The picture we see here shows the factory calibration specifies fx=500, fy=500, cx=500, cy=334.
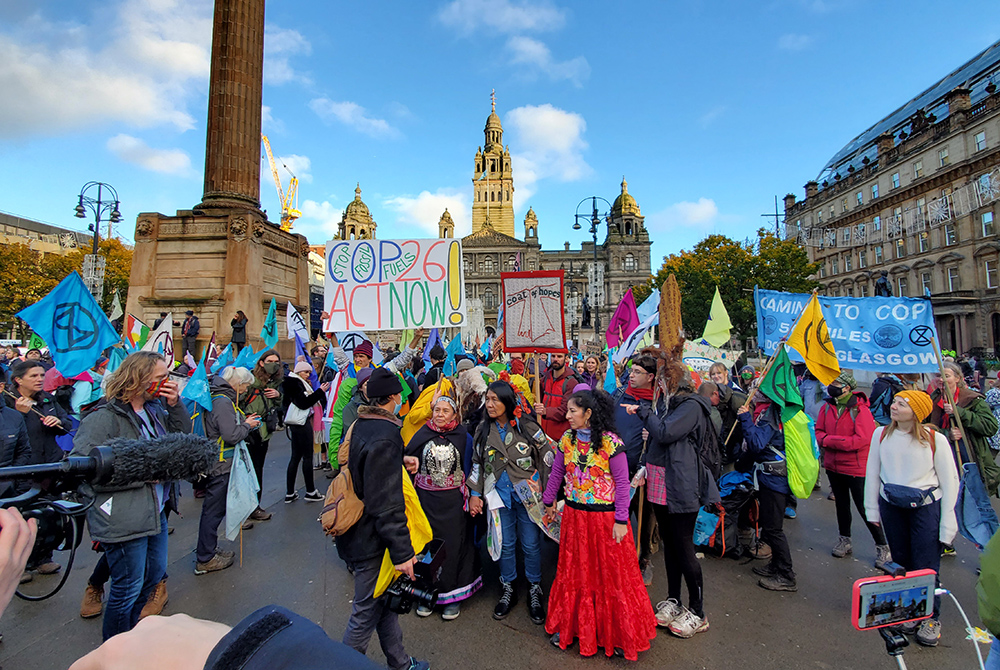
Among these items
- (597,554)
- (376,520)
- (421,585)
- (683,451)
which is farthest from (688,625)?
(376,520)

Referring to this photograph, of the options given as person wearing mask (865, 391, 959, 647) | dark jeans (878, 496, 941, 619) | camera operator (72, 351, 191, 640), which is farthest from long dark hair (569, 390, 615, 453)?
camera operator (72, 351, 191, 640)

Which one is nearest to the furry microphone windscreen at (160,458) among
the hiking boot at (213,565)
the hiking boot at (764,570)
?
the hiking boot at (213,565)

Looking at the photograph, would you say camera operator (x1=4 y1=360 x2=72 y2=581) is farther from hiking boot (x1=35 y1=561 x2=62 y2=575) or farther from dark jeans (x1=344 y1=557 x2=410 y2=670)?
dark jeans (x1=344 y1=557 x2=410 y2=670)

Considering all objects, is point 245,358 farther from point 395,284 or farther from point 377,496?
point 377,496

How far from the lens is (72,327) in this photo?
509 cm

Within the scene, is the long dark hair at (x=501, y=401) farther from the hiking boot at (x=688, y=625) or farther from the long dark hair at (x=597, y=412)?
the hiking boot at (x=688, y=625)

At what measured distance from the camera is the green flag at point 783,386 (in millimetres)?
4176

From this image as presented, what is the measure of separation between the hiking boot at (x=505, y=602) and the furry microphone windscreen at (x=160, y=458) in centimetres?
260

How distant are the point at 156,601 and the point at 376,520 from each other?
7.43 ft

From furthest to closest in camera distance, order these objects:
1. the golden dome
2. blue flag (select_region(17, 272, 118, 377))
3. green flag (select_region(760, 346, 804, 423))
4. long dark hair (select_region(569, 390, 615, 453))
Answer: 1. the golden dome
2. blue flag (select_region(17, 272, 118, 377))
3. green flag (select_region(760, 346, 804, 423))
4. long dark hair (select_region(569, 390, 615, 453))

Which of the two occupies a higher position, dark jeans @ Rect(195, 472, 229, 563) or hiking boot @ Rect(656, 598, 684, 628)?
dark jeans @ Rect(195, 472, 229, 563)

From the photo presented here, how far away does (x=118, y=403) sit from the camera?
118 inches

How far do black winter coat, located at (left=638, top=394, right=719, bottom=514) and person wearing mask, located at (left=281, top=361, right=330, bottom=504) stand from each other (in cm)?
390

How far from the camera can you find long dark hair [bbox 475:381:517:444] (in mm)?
3691
